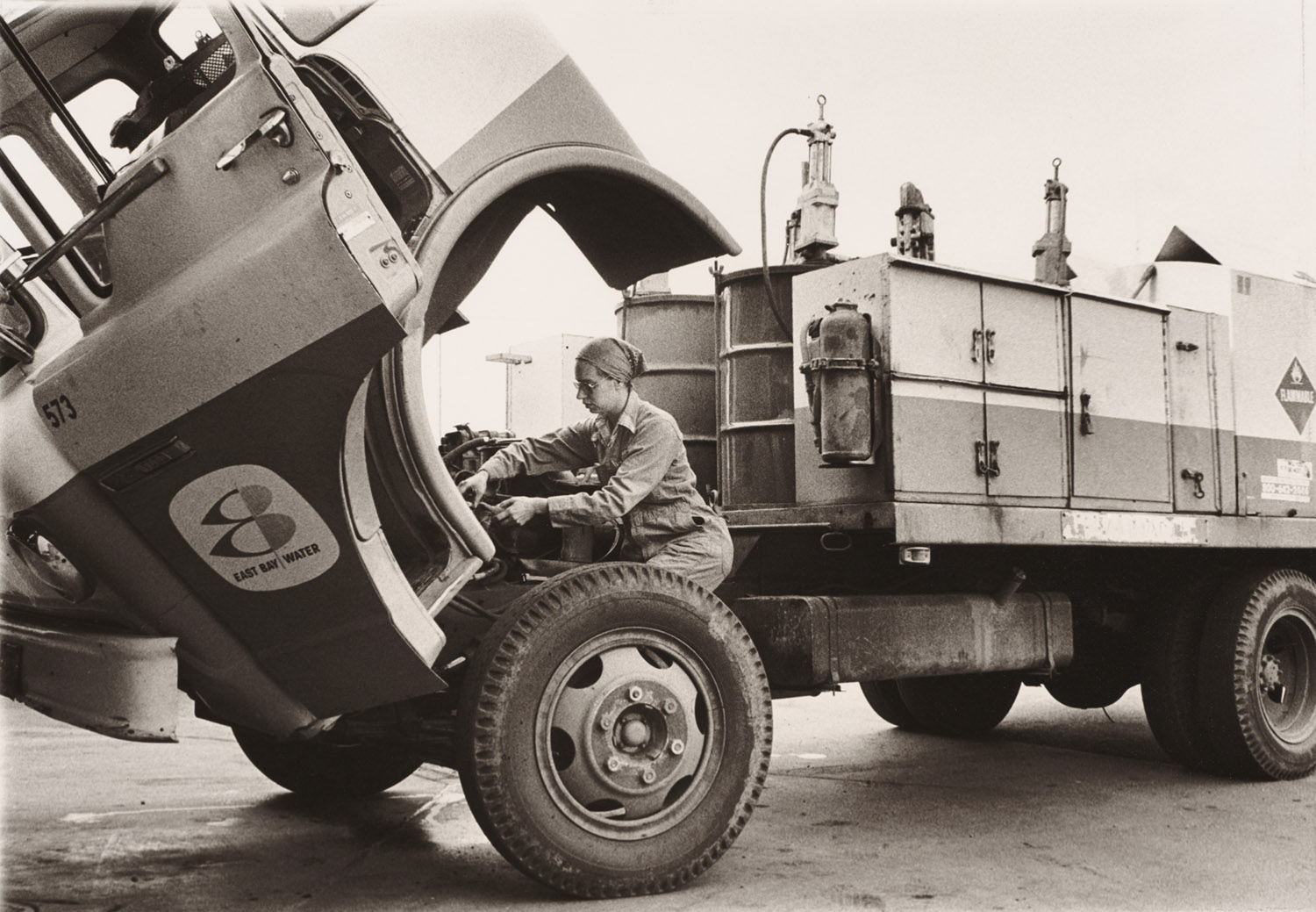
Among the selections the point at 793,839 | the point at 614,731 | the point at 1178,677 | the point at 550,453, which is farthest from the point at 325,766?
the point at 1178,677

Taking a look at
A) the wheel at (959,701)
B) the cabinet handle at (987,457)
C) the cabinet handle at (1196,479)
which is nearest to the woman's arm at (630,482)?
the cabinet handle at (987,457)

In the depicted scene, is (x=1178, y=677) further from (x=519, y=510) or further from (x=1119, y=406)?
(x=519, y=510)

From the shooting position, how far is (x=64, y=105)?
3.33 m

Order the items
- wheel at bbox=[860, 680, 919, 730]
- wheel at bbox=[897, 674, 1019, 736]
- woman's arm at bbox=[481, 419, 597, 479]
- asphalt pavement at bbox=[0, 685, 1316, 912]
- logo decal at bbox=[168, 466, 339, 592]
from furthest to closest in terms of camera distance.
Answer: wheel at bbox=[860, 680, 919, 730] → wheel at bbox=[897, 674, 1019, 736] → woman's arm at bbox=[481, 419, 597, 479] → asphalt pavement at bbox=[0, 685, 1316, 912] → logo decal at bbox=[168, 466, 339, 592]

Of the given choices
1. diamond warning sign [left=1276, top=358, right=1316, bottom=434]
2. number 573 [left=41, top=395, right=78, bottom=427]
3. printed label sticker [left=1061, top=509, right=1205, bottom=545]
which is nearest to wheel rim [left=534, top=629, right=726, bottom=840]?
number 573 [left=41, top=395, right=78, bottom=427]

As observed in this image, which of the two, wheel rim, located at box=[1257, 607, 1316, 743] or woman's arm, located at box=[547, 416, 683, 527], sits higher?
woman's arm, located at box=[547, 416, 683, 527]

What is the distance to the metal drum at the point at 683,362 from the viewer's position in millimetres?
5906

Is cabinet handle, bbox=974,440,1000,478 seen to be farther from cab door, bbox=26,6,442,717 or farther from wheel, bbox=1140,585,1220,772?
cab door, bbox=26,6,442,717

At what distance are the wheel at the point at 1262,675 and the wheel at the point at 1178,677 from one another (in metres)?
0.07

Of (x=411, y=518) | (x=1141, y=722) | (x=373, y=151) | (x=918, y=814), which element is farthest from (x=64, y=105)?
(x=1141, y=722)

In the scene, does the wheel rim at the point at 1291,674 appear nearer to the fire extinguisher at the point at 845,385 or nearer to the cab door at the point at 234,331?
the fire extinguisher at the point at 845,385

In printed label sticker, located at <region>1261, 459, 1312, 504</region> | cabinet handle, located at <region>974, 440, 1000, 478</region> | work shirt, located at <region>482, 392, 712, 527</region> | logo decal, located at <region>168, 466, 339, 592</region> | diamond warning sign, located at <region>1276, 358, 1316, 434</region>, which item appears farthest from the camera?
diamond warning sign, located at <region>1276, 358, 1316, 434</region>

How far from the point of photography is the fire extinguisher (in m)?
4.63

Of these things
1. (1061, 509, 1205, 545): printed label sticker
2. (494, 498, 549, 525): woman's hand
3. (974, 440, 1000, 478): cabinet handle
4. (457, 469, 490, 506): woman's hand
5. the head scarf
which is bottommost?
(1061, 509, 1205, 545): printed label sticker
